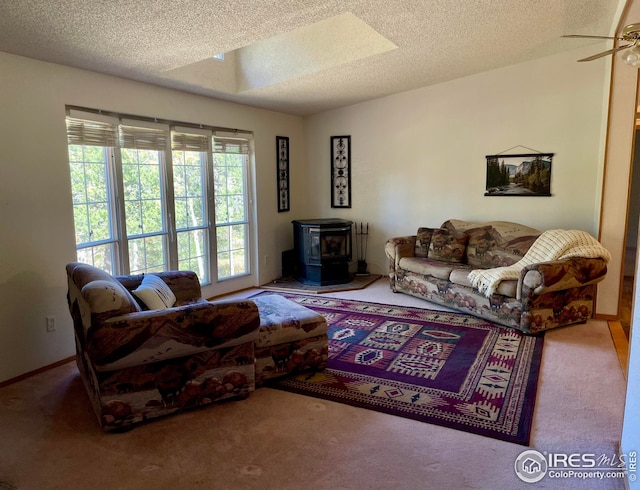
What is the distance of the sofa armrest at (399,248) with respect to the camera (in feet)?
18.0

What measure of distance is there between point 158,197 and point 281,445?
312 cm

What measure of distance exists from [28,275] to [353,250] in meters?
4.39

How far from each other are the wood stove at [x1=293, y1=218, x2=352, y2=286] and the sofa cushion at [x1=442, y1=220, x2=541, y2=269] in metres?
1.65

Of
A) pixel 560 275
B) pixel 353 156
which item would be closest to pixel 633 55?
pixel 560 275

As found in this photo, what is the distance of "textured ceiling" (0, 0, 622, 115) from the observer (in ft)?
9.14

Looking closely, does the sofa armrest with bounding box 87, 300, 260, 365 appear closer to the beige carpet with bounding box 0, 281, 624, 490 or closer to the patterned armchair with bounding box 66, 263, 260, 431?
the patterned armchair with bounding box 66, 263, 260, 431

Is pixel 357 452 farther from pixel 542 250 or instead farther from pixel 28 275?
pixel 542 250

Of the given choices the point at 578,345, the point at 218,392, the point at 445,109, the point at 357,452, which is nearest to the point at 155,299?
the point at 218,392

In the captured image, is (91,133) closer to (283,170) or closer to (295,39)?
(295,39)

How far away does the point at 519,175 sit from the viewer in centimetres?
527

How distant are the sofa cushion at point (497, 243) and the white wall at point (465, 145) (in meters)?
0.41

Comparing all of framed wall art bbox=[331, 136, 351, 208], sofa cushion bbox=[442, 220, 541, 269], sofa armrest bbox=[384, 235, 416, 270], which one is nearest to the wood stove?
framed wall art bbox=[331, 136, 351, 208]

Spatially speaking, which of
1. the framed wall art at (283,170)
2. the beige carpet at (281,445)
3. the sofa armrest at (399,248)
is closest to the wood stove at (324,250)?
the framed wall art at (283,170)

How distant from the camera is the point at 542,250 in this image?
4.39m
